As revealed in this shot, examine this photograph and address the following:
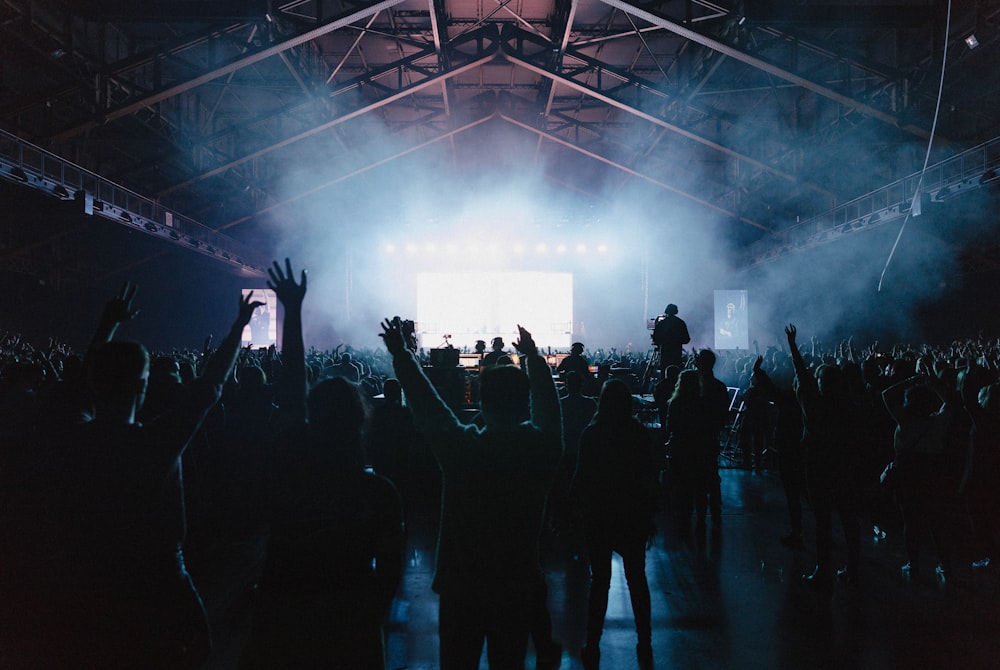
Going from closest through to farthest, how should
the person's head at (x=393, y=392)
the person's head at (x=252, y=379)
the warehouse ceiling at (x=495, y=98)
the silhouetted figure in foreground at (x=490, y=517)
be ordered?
the silhouetted figure in foreground at (x=490, y=517), the person's head at (x=252, y=379), the person's head at (x=393, y=392), the warehouse ceiling at (x=495, y=98)

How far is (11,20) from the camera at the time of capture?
9180mm

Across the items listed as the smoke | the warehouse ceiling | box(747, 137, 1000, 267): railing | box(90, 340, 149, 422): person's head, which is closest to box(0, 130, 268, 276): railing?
the warehouse ceiling

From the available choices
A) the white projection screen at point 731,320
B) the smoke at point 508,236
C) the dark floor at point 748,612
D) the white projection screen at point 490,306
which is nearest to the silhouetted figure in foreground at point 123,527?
the dark floor at point 748,612

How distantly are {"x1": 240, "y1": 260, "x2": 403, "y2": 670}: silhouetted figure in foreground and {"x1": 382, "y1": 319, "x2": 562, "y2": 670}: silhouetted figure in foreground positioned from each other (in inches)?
8.6

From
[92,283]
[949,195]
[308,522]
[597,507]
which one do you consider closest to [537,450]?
[308,522]

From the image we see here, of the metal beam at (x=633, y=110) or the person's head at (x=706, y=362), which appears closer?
the person's head at (x=706, y=362)

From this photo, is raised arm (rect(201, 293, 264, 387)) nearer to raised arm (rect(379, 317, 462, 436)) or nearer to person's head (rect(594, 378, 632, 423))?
raised arm (rect(379, 317, 462, 436))

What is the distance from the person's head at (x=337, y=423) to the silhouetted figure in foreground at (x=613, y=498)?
4.98 ft

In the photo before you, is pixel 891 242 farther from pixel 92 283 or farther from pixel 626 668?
pixel 92 283

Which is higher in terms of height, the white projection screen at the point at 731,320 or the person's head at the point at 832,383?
the white projection screen at the point at 731,320

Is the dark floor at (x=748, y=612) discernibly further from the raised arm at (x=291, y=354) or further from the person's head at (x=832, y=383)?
the raised arm at (x=291, y=354)

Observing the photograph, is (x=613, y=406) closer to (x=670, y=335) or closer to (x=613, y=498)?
(x=613, y=498)

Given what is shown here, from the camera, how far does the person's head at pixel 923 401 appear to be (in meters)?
3.84

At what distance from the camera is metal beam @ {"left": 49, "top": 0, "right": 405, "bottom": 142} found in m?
10.3
